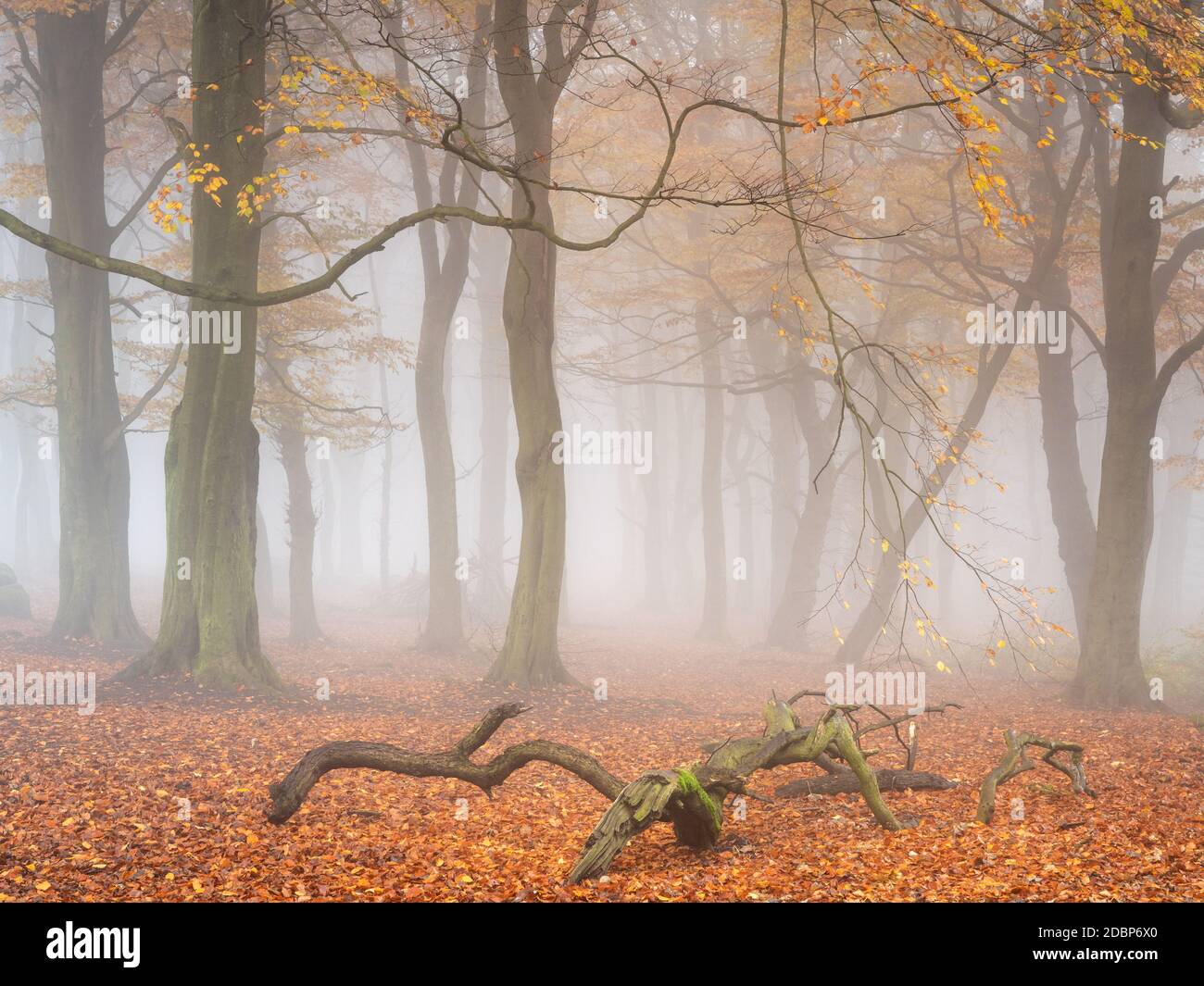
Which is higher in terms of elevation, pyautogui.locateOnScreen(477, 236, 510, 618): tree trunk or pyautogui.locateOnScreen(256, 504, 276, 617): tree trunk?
pyautogui.locateOnScreen(477, 236, 510, 618): tree trunk

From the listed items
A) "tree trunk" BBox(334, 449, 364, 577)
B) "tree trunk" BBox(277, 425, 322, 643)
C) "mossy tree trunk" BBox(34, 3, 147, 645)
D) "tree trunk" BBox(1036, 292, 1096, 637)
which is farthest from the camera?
"tree trunk" BBox(334, 449, 364, 577)

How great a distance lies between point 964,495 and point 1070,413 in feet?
104

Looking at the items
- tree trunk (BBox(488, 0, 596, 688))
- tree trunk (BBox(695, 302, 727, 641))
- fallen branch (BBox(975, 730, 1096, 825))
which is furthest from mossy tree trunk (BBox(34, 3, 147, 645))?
tree trunk (BBox(695, 302, 727, 641))

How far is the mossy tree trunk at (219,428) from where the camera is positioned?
36.3ft

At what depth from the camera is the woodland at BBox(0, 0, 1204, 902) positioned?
6.28m

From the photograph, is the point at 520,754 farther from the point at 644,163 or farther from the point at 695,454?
the point at 695,454

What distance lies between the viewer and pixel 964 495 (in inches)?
1850

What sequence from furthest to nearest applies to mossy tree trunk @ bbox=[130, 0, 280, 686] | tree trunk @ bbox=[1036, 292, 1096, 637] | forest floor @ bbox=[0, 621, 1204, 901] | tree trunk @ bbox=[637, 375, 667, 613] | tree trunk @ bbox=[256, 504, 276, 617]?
tree trunk @ bbox=[637, 375, 667, 613], tree trunk @ bbox=[256, 504, 276, 617], tree trunk @ bbox=[1036, 292, 1096, 637], mossy tree trunk @ bbox=[130, 0, 280, 686], forest floor @ bbox=[0, 621, 1204, 901]

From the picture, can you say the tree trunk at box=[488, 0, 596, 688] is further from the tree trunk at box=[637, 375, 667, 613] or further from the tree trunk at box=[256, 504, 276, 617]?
the tree trunk at box=[637, 375, 667, 613]

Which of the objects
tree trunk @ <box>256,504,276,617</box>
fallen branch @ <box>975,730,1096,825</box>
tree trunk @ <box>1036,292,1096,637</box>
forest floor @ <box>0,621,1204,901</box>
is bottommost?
forest floor @ <box>0,621,1204,901</box>

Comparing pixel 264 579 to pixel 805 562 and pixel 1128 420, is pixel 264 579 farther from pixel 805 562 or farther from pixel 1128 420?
pixel 1128 420

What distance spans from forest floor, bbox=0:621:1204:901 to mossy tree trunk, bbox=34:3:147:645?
5.01m

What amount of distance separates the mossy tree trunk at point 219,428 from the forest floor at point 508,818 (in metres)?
0.70

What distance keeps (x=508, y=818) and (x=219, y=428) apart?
21.0 feet
